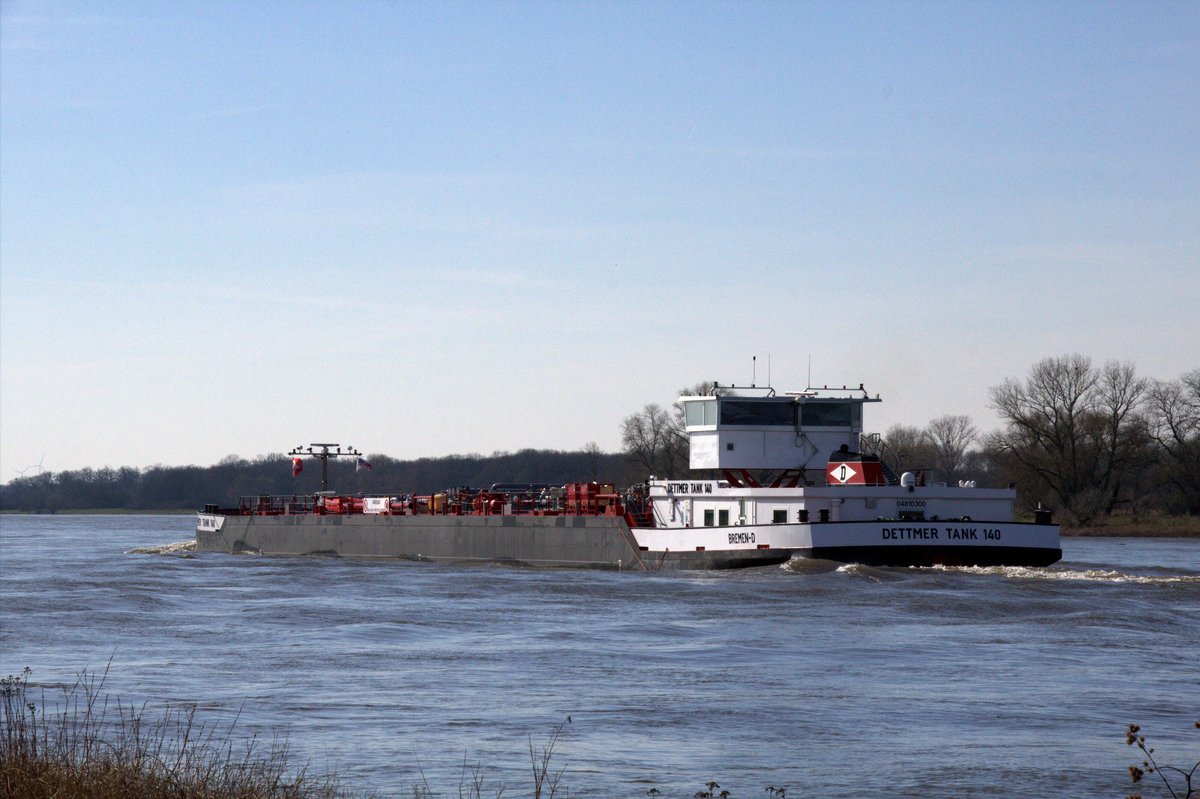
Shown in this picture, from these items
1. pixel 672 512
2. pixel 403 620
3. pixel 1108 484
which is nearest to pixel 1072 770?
pixel 403 620

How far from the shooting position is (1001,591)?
107 feet

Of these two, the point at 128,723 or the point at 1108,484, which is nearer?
the point at 128,723

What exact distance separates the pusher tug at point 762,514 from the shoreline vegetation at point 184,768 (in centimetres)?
2195

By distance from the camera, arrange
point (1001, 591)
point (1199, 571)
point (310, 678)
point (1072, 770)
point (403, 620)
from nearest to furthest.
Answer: point (1072, 770) → point (310, 678) → point (403, 620) → point (1001, 591) → point (1199, 571)

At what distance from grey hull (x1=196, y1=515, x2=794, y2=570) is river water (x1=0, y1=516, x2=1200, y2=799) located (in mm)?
2650

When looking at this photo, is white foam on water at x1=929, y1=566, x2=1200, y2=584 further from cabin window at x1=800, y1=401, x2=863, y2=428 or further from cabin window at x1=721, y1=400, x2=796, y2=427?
cabin window at x1=721, y1=400, x2=796, y2=427

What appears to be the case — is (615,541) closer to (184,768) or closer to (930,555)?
(930,555)

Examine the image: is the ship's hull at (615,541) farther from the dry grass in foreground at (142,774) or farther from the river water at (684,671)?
the dry grass in foreground at (142,774)

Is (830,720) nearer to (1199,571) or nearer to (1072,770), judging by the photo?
(1072,770)

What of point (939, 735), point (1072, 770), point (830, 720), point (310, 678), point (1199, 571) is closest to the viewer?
point (1072, 770)

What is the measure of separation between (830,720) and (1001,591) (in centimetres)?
1698

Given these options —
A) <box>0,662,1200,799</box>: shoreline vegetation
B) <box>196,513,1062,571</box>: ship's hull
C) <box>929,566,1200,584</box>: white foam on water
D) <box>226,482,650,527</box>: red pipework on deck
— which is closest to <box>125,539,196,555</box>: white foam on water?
<box>196,513,1062,571</box>: ship's hull

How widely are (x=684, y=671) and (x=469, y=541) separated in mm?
31938

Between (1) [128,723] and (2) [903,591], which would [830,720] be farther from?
(2) [903,591]
